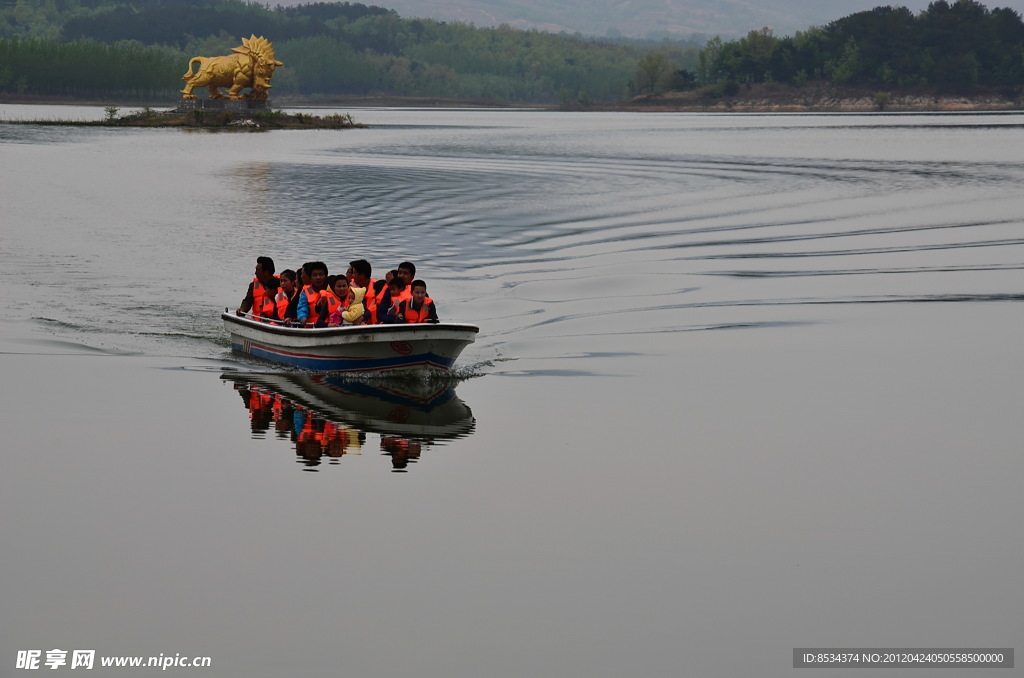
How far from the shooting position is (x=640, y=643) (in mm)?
11406

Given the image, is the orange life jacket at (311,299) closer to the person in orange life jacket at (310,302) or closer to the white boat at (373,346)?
the person in orange life jacket at (310,302)

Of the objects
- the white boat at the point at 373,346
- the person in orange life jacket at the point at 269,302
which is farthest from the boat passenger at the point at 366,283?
the person in orange life jacket at the point at 269,302

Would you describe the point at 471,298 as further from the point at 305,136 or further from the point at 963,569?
the point at 305,136

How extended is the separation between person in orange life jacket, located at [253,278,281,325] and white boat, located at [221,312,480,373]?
60 centimetres

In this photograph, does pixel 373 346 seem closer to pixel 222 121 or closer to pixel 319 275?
pixel 319 275

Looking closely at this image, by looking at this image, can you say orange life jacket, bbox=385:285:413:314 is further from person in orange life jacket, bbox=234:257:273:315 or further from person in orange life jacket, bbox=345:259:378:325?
person in orange life jacket, bbox=234:257:273:315

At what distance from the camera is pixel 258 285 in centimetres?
2400

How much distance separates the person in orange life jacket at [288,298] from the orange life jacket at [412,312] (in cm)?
260

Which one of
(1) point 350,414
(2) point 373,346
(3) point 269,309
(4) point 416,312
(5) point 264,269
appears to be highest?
(5) point 264,269

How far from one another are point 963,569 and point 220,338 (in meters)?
16.5

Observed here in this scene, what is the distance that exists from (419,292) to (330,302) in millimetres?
2262

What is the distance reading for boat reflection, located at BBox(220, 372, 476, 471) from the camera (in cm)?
1750

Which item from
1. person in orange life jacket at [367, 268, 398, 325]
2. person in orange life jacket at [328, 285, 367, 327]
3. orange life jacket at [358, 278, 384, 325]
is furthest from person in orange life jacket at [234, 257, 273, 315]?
person in orange life jacket at [367, 268, 398, 325]

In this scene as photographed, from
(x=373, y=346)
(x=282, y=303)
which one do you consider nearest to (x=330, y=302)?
(x=282, y=303)
